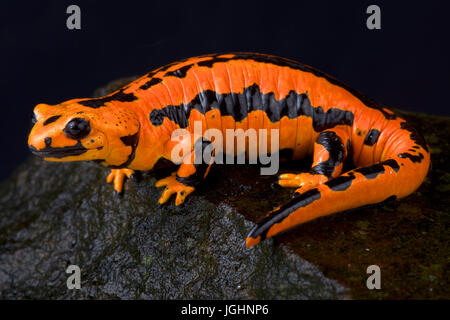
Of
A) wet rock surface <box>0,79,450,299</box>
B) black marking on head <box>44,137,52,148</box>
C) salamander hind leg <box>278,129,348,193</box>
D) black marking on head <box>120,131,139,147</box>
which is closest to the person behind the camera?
wet rock surface <box>0,79,450,299</box>

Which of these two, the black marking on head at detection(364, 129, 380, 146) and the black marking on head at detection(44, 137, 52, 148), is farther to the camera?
the black marking on head at detection(364, 129, 380, 146)

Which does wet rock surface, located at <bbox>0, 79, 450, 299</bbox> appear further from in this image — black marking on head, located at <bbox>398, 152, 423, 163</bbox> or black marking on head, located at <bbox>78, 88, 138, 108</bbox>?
black marking on head, located at <bbox>78, 88, 138, 108</bbox>

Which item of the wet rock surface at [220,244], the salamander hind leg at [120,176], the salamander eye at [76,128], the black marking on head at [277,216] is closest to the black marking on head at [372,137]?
the wet rock surface at [220,244]

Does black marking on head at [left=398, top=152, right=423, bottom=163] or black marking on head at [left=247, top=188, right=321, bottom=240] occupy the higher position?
black marking on head at [left=398, top=152, right=423, bottom=163]

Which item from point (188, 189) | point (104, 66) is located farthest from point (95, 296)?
point (104, 66)

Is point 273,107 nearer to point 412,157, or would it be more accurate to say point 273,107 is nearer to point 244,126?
point 244,126

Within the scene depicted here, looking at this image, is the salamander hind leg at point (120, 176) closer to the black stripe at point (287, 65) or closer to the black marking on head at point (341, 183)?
the black stripe at point (287, 65)

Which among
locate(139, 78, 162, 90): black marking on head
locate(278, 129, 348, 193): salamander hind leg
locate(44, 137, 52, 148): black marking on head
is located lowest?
locate(278, 129, 348, 193): salamander hind leg

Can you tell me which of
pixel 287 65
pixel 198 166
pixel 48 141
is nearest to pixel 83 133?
pixel 48 141

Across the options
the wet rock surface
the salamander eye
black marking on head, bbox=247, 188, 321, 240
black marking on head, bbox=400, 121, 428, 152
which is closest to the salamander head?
the salamander eye
